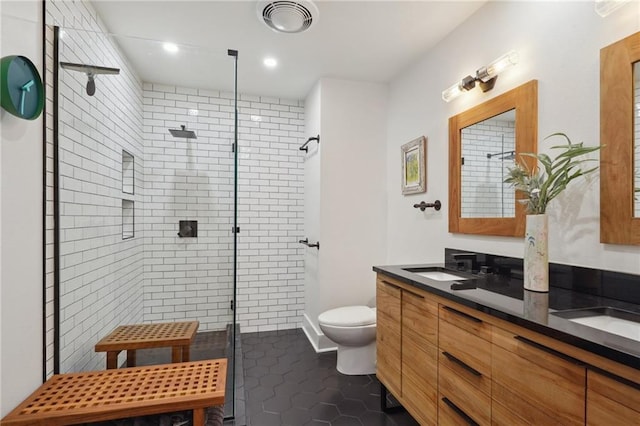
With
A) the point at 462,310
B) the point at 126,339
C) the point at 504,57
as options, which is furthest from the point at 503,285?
the point at 126,339

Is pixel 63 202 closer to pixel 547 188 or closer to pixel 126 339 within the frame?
pixel 126 339

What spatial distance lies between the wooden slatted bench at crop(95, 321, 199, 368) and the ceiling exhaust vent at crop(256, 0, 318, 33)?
2.10 m

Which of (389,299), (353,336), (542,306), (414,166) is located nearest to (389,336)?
(389,299)

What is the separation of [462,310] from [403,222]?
1.54 meters

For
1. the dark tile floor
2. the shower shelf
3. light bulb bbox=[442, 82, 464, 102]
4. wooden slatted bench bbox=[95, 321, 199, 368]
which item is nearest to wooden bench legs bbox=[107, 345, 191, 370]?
wooden slatted bench bbox=[95, 321, 199, 368]

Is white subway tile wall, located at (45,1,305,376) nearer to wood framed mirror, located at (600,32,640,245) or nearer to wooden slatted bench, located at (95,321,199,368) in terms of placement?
wooden slatted bench, located at (95,321,199,368)

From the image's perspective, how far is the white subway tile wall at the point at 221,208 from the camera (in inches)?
108

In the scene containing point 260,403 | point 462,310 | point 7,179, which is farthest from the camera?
point 260,403

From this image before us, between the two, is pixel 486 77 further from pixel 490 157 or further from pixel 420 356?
pixel 420 356

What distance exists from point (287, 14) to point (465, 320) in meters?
1.96

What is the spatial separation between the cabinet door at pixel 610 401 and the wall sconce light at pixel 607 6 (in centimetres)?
136

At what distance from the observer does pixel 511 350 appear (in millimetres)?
1062

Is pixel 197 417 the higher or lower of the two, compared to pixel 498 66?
lower

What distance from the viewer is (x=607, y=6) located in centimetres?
122
